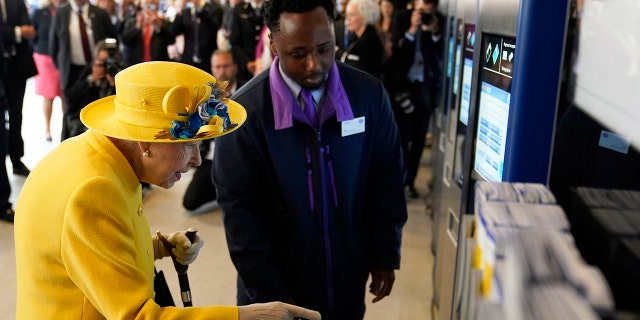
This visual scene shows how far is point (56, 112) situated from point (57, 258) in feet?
26.6

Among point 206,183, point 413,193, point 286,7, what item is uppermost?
point 286,7

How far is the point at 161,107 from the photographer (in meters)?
1.31

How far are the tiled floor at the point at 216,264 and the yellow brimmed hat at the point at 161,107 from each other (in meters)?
2.20

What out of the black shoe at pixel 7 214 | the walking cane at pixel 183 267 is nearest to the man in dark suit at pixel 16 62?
the black shoe at pixel 7 214

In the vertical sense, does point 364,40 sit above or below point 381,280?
above

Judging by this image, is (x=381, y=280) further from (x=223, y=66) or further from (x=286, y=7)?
(x=223, y=66)

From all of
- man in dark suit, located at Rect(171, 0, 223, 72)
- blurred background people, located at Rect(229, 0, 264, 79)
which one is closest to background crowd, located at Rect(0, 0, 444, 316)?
blurred background people, located at Rect(229, 0, 264, 79)

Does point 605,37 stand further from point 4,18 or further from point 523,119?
point 4,18

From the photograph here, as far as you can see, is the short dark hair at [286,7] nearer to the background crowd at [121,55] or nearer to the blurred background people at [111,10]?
the background crowd at [121,55]

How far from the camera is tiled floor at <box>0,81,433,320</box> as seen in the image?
3.37 meters

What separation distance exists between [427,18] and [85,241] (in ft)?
13.1

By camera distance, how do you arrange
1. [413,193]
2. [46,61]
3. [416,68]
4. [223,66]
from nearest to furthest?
[223,66]
[416,68]
[413,193]
[46,61]

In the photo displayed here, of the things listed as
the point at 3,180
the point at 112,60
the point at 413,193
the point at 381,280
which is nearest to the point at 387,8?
the point at 413,193

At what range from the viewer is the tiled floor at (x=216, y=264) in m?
3.37
